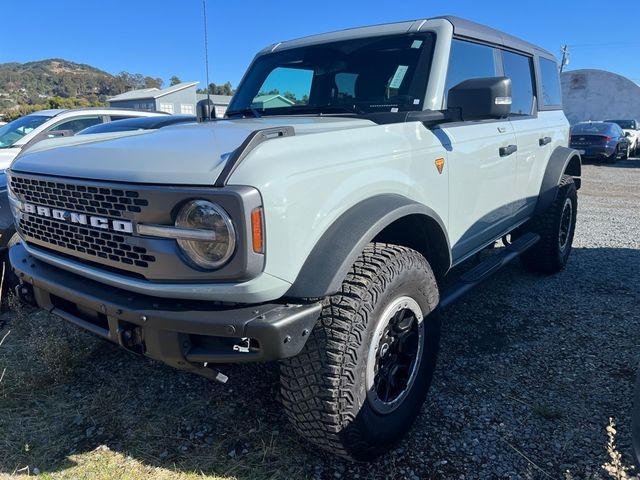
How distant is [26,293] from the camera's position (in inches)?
97.3

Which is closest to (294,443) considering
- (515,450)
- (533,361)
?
(515,450)

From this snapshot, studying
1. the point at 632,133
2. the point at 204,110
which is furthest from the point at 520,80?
the point at 632,133

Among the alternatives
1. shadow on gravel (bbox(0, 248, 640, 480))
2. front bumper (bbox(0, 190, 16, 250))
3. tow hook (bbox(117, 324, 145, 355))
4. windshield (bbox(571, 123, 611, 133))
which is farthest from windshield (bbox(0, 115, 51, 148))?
windshield (bbox(571, 123, 611, 133))

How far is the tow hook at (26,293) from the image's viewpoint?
8.03 ft

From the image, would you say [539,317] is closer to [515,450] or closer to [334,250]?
[515,450]

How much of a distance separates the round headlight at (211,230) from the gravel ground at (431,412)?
1.09 m

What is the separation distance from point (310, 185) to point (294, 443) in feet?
4.38

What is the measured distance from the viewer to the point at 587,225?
7492 millimetres

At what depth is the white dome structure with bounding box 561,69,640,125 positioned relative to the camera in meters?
30.5

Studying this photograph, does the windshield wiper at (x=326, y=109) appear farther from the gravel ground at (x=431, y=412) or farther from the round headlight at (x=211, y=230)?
the gravel ground at (x=431, y=412)

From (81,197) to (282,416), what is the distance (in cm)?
151

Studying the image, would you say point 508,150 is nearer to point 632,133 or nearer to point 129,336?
point 129,336

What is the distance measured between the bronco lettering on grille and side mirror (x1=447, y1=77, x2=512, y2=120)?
1.76 m

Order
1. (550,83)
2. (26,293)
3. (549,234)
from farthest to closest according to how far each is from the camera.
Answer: (550,83)
(549,234)
(26,293)
